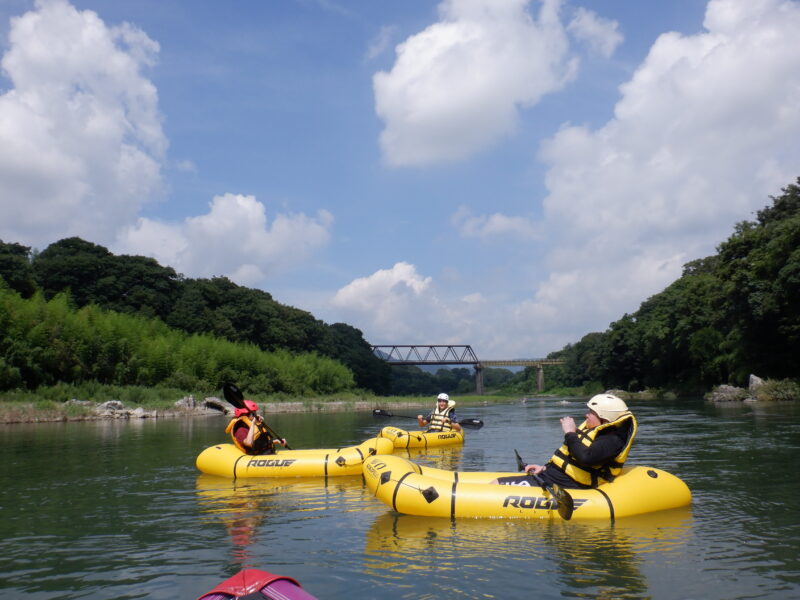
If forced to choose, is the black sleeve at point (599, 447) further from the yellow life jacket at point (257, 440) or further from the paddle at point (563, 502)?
the yellow life jacket at point (257, 440)

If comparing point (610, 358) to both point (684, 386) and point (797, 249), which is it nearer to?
point (684, 386)

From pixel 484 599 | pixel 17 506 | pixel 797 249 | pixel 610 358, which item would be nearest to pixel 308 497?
pixel 17 506

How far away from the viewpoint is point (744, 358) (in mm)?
39531

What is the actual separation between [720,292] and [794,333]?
20.8 feet

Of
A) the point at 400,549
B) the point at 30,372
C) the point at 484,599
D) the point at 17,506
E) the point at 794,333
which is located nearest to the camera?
the point at 484,599

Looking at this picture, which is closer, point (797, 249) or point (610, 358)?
point (797, 249)

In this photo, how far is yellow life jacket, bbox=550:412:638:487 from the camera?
7340 millimetres

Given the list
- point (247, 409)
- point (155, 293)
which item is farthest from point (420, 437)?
point (155, 293)

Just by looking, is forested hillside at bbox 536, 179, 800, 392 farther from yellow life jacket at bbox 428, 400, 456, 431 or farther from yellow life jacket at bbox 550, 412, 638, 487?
yellow life jacket at bbox 550, 412, 638, 487

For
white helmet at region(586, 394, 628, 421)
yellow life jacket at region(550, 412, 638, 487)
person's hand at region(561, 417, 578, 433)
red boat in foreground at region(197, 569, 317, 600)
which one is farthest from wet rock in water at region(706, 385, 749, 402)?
red boat in foreground at region(197, 569, 317, 600)

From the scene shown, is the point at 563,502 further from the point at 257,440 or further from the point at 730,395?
the point at 730,395

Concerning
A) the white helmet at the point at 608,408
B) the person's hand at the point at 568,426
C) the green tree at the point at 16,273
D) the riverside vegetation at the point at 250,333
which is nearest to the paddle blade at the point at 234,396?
the person's hand at the point at 568,426

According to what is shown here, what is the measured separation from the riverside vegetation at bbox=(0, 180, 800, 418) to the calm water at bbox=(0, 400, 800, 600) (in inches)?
813

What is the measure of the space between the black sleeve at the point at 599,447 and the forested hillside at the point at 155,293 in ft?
133
